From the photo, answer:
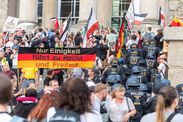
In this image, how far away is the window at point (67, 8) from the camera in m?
47.1

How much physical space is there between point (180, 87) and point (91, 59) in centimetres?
682

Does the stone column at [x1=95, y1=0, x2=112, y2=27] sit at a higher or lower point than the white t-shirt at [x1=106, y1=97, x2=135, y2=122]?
higher

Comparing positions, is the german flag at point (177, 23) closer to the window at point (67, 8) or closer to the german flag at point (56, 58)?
the german flag at point (56, 58)

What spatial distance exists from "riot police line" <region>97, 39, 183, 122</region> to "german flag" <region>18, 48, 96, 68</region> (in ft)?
2.73

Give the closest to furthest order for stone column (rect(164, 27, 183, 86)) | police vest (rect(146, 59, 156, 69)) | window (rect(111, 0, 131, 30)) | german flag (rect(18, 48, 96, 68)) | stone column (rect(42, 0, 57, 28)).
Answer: stone column (rect(164, 27, 183, 86)) → german flag (rect(18, 48, 96, 68)) → police vest (rect(146, 59, 156, 69)) → stone column (rect(42, 0, 57, 28)) → window (rect(111, 0, 131, 30))

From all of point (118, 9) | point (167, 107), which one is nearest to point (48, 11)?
point (118, 9)

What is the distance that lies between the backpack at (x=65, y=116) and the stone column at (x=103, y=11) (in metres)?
30.7

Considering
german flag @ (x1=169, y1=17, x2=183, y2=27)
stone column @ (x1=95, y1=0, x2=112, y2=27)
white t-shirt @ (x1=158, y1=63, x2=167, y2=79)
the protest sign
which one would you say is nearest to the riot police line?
white t-shirt @ (x1=158, y1=63, x2=167, y2=79)

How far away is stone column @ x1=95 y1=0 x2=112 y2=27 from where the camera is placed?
119 feet

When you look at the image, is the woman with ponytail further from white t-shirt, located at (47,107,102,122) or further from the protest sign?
the protest sign

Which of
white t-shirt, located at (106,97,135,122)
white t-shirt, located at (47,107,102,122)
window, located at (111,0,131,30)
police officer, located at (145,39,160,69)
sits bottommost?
white t-shirt, located at (106,97,135,122)

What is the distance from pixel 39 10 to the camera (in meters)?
48.9

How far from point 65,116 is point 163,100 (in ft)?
3.58

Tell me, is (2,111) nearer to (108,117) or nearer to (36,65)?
(108,117)
